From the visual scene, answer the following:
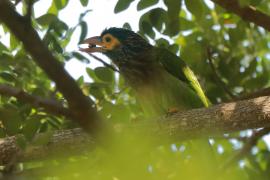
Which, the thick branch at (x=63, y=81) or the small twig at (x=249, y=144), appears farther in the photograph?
the small twig at (x=249, y=144)

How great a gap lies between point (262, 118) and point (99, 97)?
1571 millimetres

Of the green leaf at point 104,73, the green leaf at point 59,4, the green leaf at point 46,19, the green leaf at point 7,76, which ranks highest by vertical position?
the green leaf at point 59,4

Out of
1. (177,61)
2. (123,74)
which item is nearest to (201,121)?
(177,61)

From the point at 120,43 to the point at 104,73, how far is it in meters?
1.07

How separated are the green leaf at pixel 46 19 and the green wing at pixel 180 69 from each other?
1.25 metres

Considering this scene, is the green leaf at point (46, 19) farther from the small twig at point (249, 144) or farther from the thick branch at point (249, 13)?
the small twig at point (249, 144)

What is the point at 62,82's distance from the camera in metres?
1.64

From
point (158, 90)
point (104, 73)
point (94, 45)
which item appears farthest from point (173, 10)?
point (94, 45)

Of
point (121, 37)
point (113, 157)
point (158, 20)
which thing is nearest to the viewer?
point (113, 157)

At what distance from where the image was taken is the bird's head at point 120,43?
527 centimetres

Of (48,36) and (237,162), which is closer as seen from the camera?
(48,36)

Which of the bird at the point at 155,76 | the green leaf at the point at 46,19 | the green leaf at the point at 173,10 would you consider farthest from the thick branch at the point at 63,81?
the bird at the point at 155,76

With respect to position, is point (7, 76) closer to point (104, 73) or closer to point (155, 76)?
point (104, 73)

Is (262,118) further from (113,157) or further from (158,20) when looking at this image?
(113,157)
